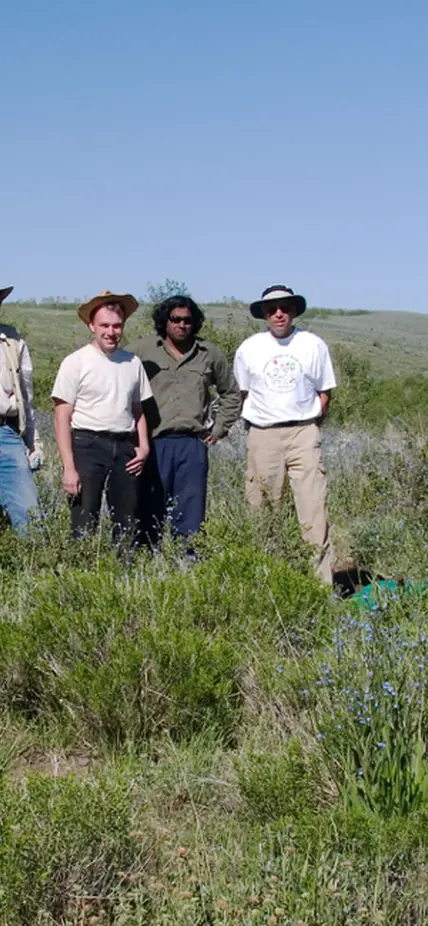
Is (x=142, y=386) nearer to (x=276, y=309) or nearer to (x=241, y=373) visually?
(x=241, y=373)

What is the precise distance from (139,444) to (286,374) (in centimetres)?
98

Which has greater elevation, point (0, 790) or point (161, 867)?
point (0, 790)

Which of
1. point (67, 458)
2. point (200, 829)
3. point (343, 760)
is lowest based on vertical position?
point (200, 829)

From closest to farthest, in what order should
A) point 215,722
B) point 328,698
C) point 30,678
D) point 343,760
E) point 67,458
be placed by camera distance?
1. point 343,760
2. point 328,698
3. point 215,722
4. point 30,678
5. point 67,458

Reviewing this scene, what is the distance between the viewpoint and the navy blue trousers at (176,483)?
6.35 m

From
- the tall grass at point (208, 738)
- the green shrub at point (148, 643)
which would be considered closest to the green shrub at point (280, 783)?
the tall grass at point (208, 738)

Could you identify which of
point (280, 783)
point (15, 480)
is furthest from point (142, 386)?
point (280, 783)

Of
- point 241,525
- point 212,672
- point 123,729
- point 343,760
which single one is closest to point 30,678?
point 123,729

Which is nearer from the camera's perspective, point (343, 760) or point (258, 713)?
point (343, 760)

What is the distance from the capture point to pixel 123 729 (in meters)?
4.00

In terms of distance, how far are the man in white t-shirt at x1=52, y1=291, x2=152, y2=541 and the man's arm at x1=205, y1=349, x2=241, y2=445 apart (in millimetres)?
652

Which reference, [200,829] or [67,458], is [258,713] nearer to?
[200,829]

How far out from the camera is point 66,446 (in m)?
5.83

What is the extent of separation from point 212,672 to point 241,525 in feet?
6.29
